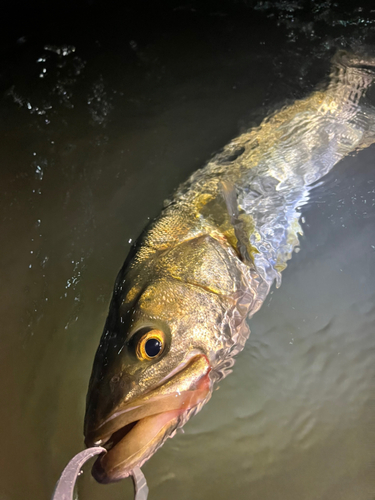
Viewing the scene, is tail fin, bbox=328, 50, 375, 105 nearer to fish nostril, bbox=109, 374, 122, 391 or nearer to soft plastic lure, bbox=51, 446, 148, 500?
fish nostril, bbox=109, 374, 122, 391

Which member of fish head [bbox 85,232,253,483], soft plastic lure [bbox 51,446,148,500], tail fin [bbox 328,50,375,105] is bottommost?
soft plastic lure [bbox 51,446,148,500]

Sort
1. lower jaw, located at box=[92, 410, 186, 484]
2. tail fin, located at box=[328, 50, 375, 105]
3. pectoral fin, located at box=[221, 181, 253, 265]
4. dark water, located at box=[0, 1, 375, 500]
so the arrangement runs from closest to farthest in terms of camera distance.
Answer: lower jaw, located at box=[92, 410, 186, 484]
dark water, located at box=[0, 1, 375, 500]
pectoral fin, located at box=[221, 181, 253, 265]
tail fin, located at box=[328, 50, 375, 105]

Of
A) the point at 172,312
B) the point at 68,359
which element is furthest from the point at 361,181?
the point at 68,359

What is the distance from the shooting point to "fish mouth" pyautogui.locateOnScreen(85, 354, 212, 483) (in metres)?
0.84

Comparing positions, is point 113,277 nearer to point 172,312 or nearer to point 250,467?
point 172,312

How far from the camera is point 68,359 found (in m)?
1.37

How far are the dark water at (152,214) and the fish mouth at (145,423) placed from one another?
0.94 ft

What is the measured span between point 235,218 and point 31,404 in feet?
3.56

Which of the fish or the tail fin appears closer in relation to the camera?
the fish

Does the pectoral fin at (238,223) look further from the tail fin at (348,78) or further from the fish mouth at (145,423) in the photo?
the tail fin at (348,78)

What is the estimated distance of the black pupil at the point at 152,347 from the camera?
971mm

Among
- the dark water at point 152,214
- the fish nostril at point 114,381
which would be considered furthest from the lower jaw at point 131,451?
the dark water at point 152,214

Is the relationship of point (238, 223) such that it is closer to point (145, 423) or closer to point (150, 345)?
point (150, 345)

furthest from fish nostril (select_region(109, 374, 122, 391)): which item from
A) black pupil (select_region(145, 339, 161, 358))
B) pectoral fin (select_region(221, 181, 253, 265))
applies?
pectoral fin (select_region(221, 181, 253, 265))
